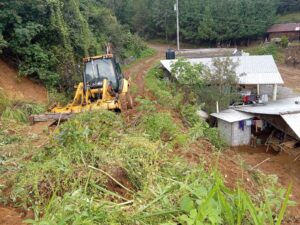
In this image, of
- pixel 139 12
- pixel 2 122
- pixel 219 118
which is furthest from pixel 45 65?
pixel 139 12

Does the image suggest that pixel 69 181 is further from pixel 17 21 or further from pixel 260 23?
pixel 260 23

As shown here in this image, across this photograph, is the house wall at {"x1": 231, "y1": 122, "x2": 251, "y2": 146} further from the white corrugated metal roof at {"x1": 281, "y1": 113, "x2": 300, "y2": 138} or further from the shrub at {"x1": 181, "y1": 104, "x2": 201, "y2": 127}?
the shrub at {"x1": 181, "y1": 104, "x2": 201, "y2": 127}

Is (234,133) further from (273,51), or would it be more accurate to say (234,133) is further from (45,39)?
(273,51)

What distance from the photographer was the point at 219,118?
16141 mm

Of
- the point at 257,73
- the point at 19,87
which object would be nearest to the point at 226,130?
the point at 257,73

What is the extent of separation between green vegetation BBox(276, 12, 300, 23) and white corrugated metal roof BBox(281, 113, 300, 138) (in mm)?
40044

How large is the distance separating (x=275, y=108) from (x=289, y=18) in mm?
A: 40478

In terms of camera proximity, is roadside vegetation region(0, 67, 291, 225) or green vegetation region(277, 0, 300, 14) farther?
green vegetation region(277, 0, 300, 14)

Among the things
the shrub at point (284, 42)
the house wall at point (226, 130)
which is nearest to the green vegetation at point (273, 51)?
the shrub at point (284, 42)

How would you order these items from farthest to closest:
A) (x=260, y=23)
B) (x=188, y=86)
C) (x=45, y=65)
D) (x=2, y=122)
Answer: (x=260, y=23), (x=188, y=86), (x=45, y=65), (x=2, y=122)

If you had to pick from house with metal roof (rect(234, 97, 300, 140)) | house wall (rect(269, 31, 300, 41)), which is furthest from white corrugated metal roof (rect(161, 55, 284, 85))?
house wall (rect(269, 31, 300, 41))

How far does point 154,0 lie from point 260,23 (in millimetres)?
15708

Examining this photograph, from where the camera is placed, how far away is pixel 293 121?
46.7 feet

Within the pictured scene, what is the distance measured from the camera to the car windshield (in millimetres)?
11617
